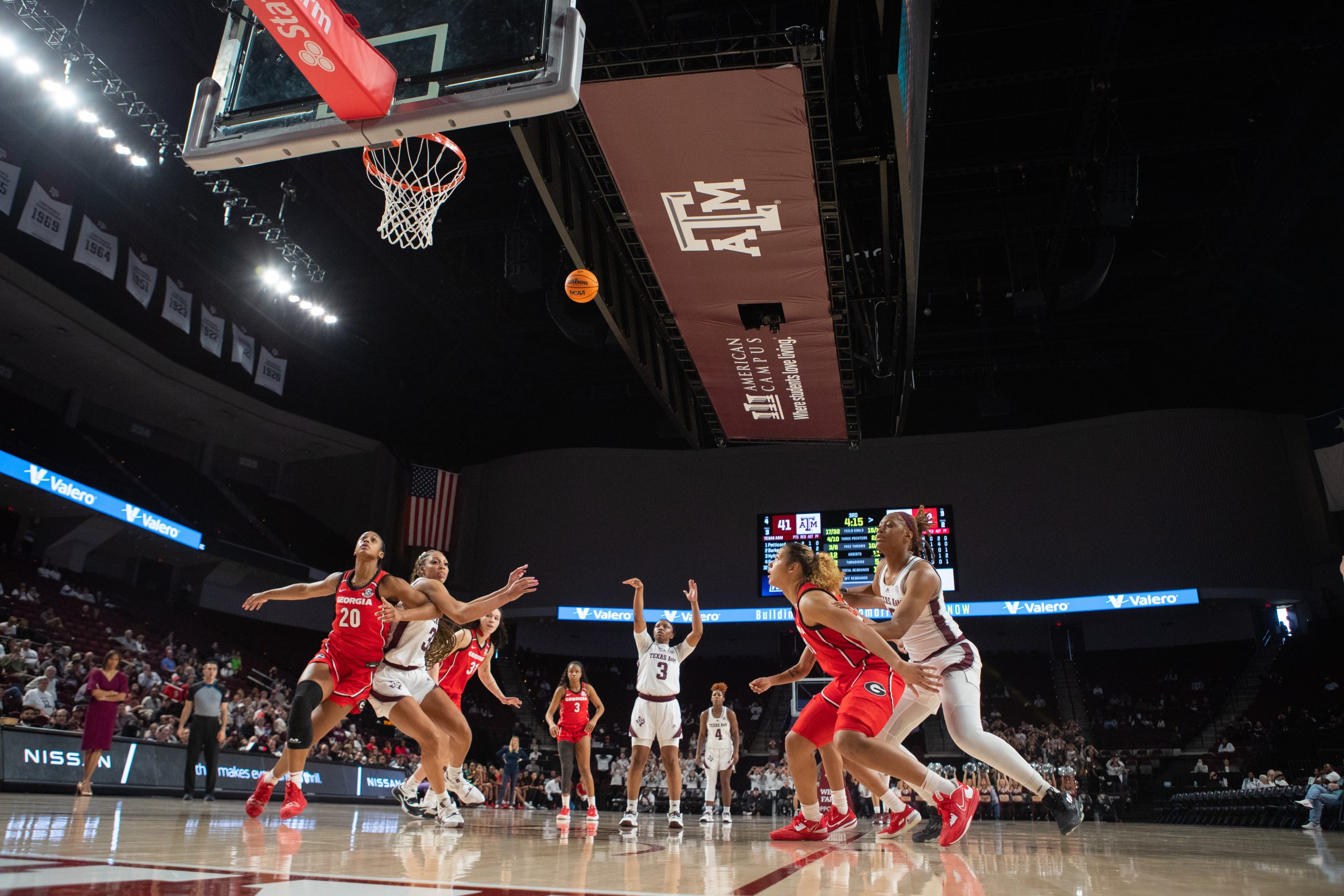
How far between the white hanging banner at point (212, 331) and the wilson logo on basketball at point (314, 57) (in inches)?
643

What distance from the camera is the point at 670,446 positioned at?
26.9 metres

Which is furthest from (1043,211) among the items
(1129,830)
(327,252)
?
(327,252)

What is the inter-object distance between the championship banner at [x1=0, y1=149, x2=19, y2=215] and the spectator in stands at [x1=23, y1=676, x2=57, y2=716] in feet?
25.9

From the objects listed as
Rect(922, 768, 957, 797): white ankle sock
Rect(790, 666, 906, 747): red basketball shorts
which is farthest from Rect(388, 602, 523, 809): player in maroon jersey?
Rect(922, 768, 957, 797): white ankle sock

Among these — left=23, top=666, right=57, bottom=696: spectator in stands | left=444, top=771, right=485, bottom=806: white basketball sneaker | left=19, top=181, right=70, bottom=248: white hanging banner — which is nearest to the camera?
left=444, top=771, right=485, bottom=806: white basketball sneaker

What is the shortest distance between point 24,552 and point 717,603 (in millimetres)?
16262

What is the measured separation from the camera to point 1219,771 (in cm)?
1722

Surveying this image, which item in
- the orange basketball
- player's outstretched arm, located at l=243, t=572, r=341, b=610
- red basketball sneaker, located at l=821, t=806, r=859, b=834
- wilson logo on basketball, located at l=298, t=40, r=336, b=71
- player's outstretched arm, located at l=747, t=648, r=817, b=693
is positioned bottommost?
red basketball sneaker, located at l=821, t=806, r=859, b=834

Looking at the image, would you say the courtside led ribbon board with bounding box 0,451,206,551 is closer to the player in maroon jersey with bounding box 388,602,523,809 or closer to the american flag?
the american flag

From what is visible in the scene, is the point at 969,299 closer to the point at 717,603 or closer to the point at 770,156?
the point at 717,603

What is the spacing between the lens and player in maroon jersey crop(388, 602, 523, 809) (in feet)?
21.8

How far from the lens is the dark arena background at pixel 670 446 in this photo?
516cm

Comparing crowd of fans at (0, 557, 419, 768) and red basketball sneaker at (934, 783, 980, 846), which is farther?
crowd of fans at (0, 557, 419, 768)

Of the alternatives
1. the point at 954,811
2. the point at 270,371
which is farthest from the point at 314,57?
the point at 270,371
